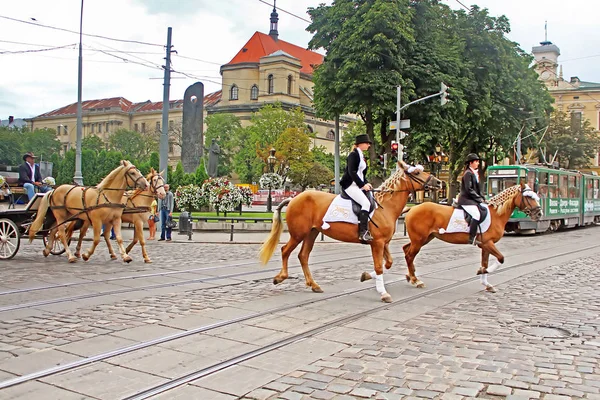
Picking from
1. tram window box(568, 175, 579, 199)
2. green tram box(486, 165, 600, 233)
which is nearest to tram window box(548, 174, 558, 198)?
green tram box(486, 165, 600, 233)

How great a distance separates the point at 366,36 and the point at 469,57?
8944 millimetres

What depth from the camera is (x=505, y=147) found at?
146 ft

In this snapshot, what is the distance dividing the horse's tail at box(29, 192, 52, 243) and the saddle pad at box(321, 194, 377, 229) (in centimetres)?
773

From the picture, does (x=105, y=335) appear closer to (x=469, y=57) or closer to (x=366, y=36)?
(x=366, y=36)

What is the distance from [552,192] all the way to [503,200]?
840 inches

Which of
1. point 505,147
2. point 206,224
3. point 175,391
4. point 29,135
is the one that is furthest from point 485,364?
point 29,135

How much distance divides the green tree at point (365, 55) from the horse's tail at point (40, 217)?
21.4 meters

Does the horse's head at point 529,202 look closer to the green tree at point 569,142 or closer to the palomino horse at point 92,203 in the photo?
the palomino horse at point 92,203

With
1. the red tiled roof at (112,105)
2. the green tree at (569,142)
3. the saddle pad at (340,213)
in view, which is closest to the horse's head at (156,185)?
the saddle pad at (340,213)

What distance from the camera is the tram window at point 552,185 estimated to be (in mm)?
30341

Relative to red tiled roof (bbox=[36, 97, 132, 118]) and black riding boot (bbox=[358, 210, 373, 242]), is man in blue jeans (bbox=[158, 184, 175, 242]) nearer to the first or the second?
black riding boot (bbox=[358, 210, 373, 242])

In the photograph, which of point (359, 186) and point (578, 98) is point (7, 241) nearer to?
point (359, 186)

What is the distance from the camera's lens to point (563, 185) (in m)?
32.2

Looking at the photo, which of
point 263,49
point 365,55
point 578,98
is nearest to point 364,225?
point 365,55
